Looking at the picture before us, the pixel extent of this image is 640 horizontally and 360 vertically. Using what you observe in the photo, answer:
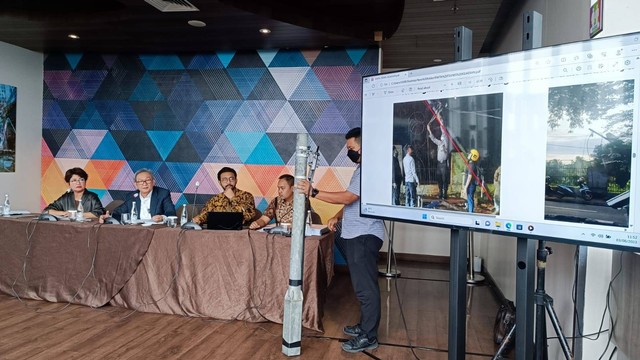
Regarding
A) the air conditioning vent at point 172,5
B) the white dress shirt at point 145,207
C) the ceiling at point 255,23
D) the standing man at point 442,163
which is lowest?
the white dress shirt at point 145,207

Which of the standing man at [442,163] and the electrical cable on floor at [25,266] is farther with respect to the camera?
the electrical cable on floor at [25,266]

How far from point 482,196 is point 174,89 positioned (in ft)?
16.2

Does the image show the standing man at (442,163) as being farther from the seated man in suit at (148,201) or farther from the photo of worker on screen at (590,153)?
the seated man in suit at (148,201)

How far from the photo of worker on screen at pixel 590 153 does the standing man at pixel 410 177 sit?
1.81ft

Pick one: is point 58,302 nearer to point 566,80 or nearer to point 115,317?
point 115,317

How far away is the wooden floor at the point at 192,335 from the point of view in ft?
8.71

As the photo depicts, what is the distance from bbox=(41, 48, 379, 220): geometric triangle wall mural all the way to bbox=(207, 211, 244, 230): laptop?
6.53ft

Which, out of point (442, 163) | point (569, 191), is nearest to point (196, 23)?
point (442, 163)

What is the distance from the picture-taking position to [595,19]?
1863mm

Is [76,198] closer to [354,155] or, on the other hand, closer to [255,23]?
[255,23]

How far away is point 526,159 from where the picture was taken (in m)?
1.48

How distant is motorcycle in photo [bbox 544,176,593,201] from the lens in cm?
135

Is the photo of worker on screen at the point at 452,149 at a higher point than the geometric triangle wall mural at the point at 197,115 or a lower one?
lower

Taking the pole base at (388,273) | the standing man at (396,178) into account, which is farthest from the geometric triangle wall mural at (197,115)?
the standing man at (396,178)
